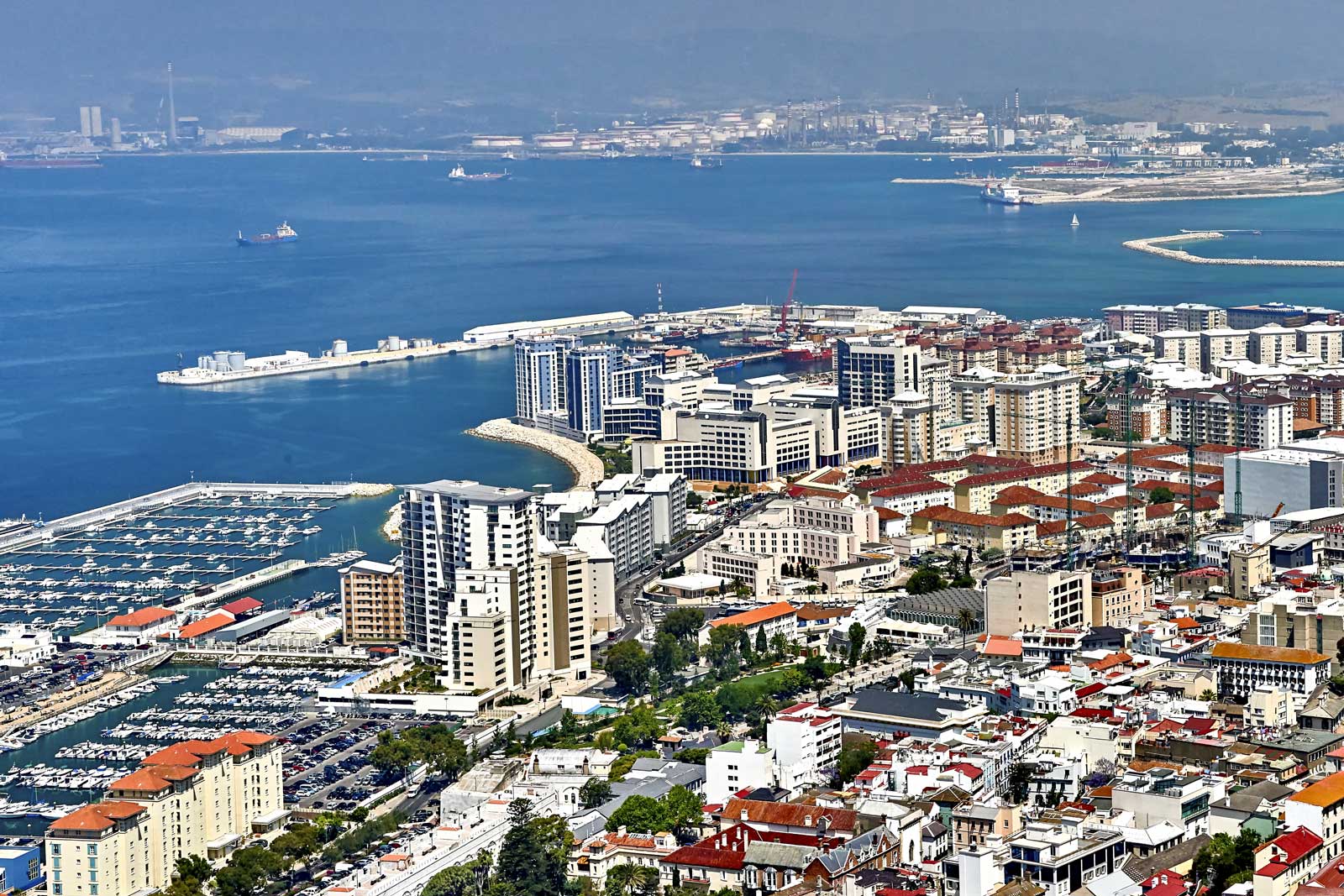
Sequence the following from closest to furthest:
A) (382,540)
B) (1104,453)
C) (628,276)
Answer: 1. (382,540)
2. (1104,453)
3. (628,276)

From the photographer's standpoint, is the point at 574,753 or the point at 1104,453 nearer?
the point at 574,753

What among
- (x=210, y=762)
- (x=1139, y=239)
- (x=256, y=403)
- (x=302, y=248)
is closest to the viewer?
(x=210, y=762)

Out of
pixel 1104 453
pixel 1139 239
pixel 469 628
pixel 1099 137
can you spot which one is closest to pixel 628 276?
pixel 1139 239

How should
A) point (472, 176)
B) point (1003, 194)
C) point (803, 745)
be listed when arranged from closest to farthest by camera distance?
point (803, 745) < point (1003, 194) < point (472, 176)

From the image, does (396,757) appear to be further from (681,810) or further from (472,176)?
(472,176)

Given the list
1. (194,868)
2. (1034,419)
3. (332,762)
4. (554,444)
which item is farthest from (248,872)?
(554,444)

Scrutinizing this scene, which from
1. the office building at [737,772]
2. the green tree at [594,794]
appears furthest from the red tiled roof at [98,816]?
the office building at [737,772]

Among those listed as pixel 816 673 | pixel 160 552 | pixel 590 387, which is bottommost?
pixel 160 552

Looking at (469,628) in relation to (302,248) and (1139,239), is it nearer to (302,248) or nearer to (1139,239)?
(1139,239)
